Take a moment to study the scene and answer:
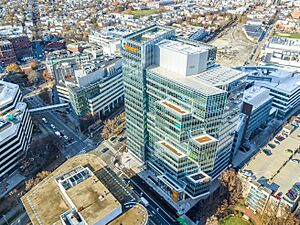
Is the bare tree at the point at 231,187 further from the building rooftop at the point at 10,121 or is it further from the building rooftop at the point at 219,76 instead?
the building rooftop at the point at 10,121

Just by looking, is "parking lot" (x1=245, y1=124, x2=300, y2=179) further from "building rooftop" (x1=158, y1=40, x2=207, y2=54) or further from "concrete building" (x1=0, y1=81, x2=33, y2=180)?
"concrete building" (x1=0, y1=81, x2=33, y2=180)

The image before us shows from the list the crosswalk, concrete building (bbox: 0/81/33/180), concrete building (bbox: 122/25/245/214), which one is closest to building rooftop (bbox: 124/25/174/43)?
concrete building (bbox: 122/25/245/214)

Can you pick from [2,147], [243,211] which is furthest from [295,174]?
[2,147]

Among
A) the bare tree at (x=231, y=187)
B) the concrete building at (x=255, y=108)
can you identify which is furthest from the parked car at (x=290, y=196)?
the concrete building at (x=255, y=108)

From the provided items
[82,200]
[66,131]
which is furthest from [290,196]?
[66,131]

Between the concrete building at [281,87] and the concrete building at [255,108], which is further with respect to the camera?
the concrete building at [281,87]
